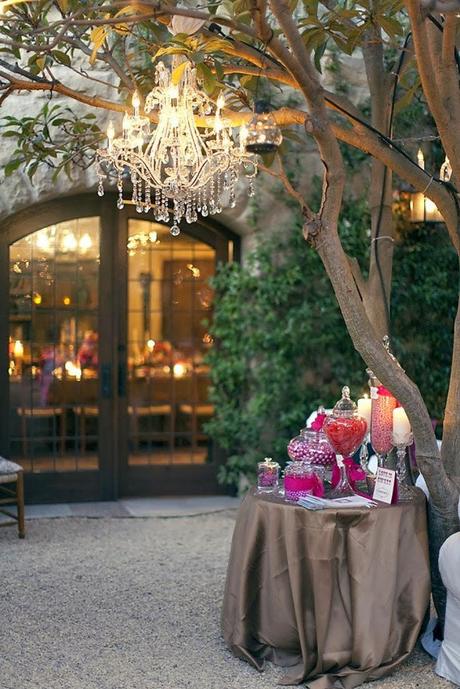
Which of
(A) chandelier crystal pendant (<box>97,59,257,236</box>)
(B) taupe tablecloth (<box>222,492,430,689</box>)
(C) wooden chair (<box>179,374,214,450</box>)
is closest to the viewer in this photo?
(B) taupe tablecloth (<box>222,492,430,689</box>)

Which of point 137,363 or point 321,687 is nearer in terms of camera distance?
point 321,687

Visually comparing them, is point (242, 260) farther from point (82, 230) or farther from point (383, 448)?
point (383, 448)

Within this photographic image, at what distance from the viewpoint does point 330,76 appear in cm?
725

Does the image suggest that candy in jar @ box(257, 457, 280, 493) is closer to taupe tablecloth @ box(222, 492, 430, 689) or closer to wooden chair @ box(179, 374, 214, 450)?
taupe tablecloth @ box(222, 492, 430, 689)

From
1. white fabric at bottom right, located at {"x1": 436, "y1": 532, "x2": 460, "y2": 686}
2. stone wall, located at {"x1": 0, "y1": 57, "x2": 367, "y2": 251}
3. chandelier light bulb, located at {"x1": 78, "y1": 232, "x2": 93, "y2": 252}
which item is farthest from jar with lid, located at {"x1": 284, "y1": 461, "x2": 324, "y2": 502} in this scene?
chandelier light bulb, located at {"x1": 78, "y1": 232, "x2": 93, "y2": 252}

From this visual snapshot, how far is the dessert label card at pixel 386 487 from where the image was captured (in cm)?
403

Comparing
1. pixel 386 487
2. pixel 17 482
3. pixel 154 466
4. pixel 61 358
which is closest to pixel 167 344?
pixel 61 358

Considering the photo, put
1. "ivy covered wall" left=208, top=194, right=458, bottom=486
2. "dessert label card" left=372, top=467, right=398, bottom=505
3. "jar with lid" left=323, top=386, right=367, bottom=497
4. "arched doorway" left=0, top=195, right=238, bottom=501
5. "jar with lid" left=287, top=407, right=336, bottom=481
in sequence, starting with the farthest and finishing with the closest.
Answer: "arched doorway" left=0, top=195, right=238, bottom=501 → "ivy covered wall" left=208, top=194, right=458, bottom=486 → "jar with lid" left=287, top=407, right=336, bottom=481 → "jar with lid" left=323, top=386, right=367, bottom=497 → "dessert label card" left=372, top=467, right=398, bottom=505

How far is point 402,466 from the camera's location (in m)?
4.43

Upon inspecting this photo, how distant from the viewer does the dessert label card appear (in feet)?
13.2

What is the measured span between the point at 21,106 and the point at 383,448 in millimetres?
3843

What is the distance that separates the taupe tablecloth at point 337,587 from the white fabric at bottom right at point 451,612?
10 cm

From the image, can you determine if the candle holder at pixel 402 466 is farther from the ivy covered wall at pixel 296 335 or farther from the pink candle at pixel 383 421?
the ivy covered wall at pixel 296 335

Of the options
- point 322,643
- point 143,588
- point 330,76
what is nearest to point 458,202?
point 322,643
